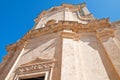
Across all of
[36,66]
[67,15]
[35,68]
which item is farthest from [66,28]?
[67,15]

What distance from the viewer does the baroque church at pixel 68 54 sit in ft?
31.2

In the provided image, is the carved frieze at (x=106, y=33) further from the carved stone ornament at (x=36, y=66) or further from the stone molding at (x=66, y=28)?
the carved stone ornament at (x=36, y=66)

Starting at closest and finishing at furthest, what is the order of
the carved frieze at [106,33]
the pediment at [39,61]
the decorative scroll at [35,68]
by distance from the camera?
the decorative scroll at [35,68]
the pediment at [39,61]
the carved frieze at [106,33]

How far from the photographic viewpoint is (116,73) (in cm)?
909

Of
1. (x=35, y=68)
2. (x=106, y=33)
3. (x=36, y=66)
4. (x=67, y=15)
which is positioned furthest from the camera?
(x=67, y=15)

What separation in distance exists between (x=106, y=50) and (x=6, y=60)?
7.11 metres

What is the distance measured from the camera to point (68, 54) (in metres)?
10.7

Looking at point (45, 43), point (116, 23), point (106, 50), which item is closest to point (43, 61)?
point (45, 43)

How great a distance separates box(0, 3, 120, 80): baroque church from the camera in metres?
9.50

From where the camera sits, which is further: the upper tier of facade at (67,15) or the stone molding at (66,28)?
the upper tier of facade at (67,15)

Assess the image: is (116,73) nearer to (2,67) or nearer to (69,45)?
(69,45)

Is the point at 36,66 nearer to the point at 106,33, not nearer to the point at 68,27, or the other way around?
the point at 68,27

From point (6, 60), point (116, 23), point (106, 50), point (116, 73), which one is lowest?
point (116, 73)

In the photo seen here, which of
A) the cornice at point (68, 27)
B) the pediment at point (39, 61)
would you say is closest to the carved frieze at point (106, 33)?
the cornice at point (68, 27)
